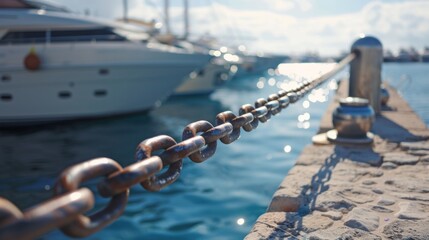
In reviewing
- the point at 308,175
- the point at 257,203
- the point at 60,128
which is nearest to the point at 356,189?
the point at 308,175

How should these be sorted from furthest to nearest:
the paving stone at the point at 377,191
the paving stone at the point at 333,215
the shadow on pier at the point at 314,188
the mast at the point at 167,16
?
1. the mast at the point at 167,16
2. the paving stone at the point at 377,191
3. the paving stone at the point at 333,215
4. the shadow on pier at the point at 314,188

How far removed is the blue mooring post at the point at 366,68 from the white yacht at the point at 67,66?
955cm

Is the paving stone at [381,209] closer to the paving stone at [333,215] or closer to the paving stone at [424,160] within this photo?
the paving stone at [333,215]

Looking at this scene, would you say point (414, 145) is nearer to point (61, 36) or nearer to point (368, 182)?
point (368, 182)

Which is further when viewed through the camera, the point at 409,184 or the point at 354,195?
the point at 409,184

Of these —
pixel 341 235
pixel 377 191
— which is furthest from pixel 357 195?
pixel 341 235

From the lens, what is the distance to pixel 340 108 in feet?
18.0

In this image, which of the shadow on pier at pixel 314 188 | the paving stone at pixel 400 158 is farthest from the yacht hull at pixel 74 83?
the paving stone at pixel 400 158

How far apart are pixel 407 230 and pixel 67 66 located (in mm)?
13190

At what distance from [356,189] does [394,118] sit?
4.04 m

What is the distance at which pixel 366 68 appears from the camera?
7.01 m

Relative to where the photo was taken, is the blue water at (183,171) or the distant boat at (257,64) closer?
the blue water at (183,171)

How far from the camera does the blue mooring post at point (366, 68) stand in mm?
6957

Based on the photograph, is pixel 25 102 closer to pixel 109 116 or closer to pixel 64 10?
pixel 109 116
